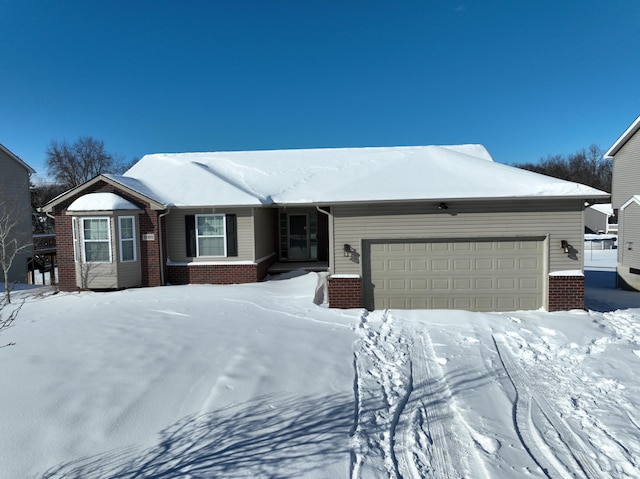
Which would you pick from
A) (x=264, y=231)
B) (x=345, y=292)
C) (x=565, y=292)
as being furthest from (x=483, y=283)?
(x=264, y=231)

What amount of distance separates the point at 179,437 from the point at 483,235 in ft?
27.3

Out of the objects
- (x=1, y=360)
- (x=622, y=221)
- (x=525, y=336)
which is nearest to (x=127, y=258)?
(x=1, y=360)

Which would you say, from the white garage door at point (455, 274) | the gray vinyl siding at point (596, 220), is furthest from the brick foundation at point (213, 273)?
the gray vinyl siding at point (596, 220)

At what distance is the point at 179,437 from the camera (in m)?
4.06

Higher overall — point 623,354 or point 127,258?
point 127,258

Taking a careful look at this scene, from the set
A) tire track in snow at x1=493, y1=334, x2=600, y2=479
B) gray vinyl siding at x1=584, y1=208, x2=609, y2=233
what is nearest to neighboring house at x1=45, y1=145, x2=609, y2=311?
tire track in snow at x1=493, y1=334, x2=600, y2=479

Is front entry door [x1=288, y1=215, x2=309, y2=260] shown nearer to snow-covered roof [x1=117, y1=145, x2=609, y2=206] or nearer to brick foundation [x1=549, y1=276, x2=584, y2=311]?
snow-covered roof [x1=117, y1=145, x2=609, y2=206]

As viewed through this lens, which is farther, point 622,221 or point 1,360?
point 622,221

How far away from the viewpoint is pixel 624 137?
1695cm

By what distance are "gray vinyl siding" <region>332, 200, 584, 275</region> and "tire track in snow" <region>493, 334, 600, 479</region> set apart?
197 inches

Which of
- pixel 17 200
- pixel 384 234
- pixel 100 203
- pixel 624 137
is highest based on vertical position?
pixel 624 137

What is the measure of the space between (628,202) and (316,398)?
59.4 feet

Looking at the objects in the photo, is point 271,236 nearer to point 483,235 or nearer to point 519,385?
point 483,235

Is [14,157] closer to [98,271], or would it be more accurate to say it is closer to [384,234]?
[98,271]
